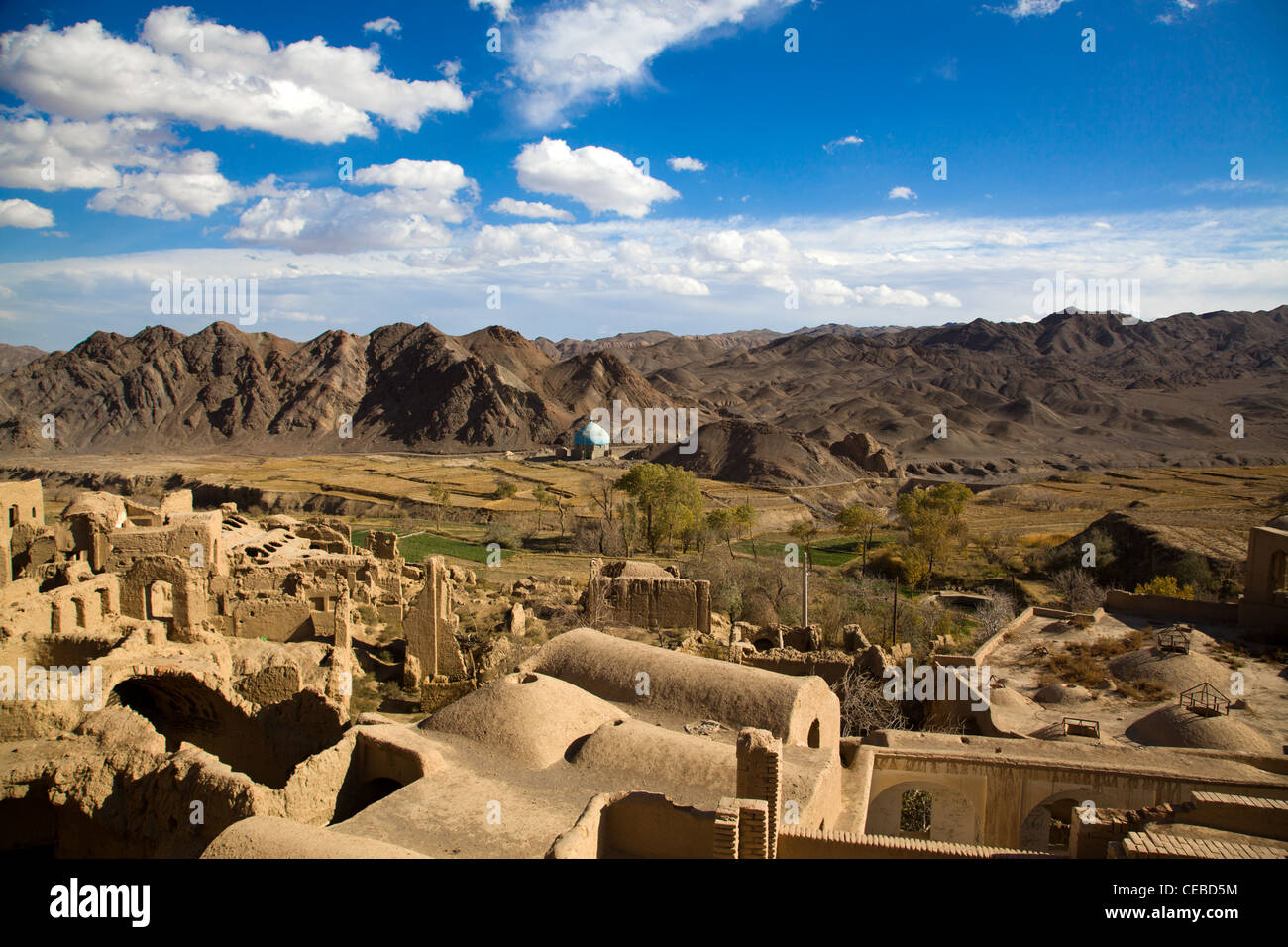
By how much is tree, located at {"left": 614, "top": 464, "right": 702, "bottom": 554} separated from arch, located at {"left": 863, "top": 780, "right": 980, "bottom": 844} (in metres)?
25.8

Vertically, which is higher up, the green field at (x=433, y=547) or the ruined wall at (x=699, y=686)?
the ruined wall at (x=699, y=686)

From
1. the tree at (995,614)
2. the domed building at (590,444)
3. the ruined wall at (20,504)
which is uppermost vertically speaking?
the domed building at (590,444)

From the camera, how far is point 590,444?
3585 inches

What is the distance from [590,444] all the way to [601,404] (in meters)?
26.8

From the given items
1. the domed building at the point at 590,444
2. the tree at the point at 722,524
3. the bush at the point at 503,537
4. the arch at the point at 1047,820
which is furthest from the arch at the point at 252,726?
the domed building at the point at 590,444

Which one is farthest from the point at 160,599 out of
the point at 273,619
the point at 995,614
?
the point at 995,614

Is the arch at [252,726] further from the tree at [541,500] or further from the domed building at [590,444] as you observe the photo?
the domed building at [590,444]

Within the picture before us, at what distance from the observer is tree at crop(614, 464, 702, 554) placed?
132ft

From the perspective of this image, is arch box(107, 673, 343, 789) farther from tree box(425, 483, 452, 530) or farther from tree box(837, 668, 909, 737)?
tree box(425, 483, 452, 530)

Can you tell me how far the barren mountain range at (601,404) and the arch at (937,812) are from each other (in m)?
55.8

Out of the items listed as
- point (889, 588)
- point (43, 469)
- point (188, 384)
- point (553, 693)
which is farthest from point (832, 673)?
point (188, 384)

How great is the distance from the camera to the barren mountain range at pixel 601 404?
282ft

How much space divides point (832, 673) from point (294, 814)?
11292 mm

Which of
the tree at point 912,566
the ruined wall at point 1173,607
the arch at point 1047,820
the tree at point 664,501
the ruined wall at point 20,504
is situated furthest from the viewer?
the tree at point 664,501
